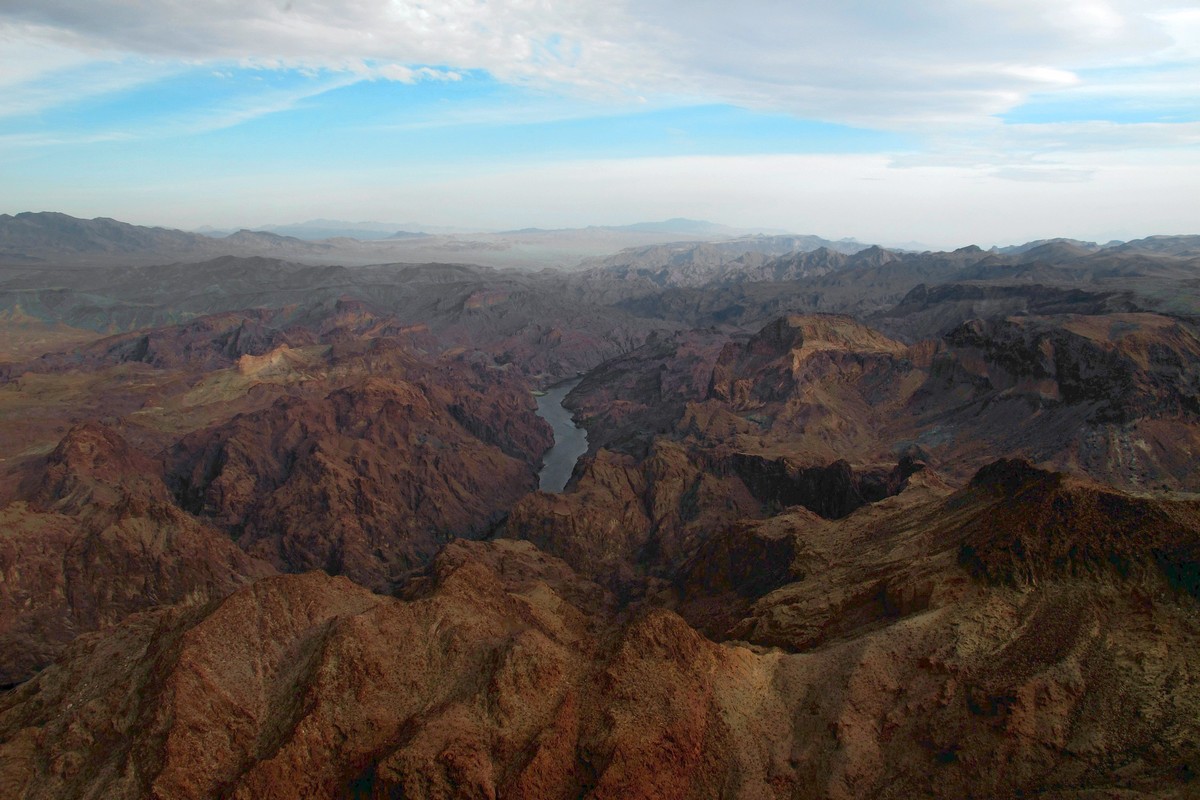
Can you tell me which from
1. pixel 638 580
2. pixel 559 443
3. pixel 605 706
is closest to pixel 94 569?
pixel 638 580

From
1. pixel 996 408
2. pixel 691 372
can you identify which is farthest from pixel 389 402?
pixel 996 408

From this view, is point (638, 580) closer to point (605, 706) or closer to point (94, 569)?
point (605, 706)

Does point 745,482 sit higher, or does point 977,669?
point 977,669

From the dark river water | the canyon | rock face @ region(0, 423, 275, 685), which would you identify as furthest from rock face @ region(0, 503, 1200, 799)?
the dark river water

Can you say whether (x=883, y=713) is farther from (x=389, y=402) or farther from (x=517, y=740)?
(x=389, y=402)

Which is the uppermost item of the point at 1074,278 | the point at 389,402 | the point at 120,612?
the point at 1074,278

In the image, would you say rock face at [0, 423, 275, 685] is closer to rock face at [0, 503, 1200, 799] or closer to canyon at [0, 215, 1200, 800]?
canyon at [0, 215, 1200, 800]

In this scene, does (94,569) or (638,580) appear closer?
(94,569)

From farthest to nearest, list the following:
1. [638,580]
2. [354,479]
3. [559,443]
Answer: [559,443]
[354,479]
[638,580]
